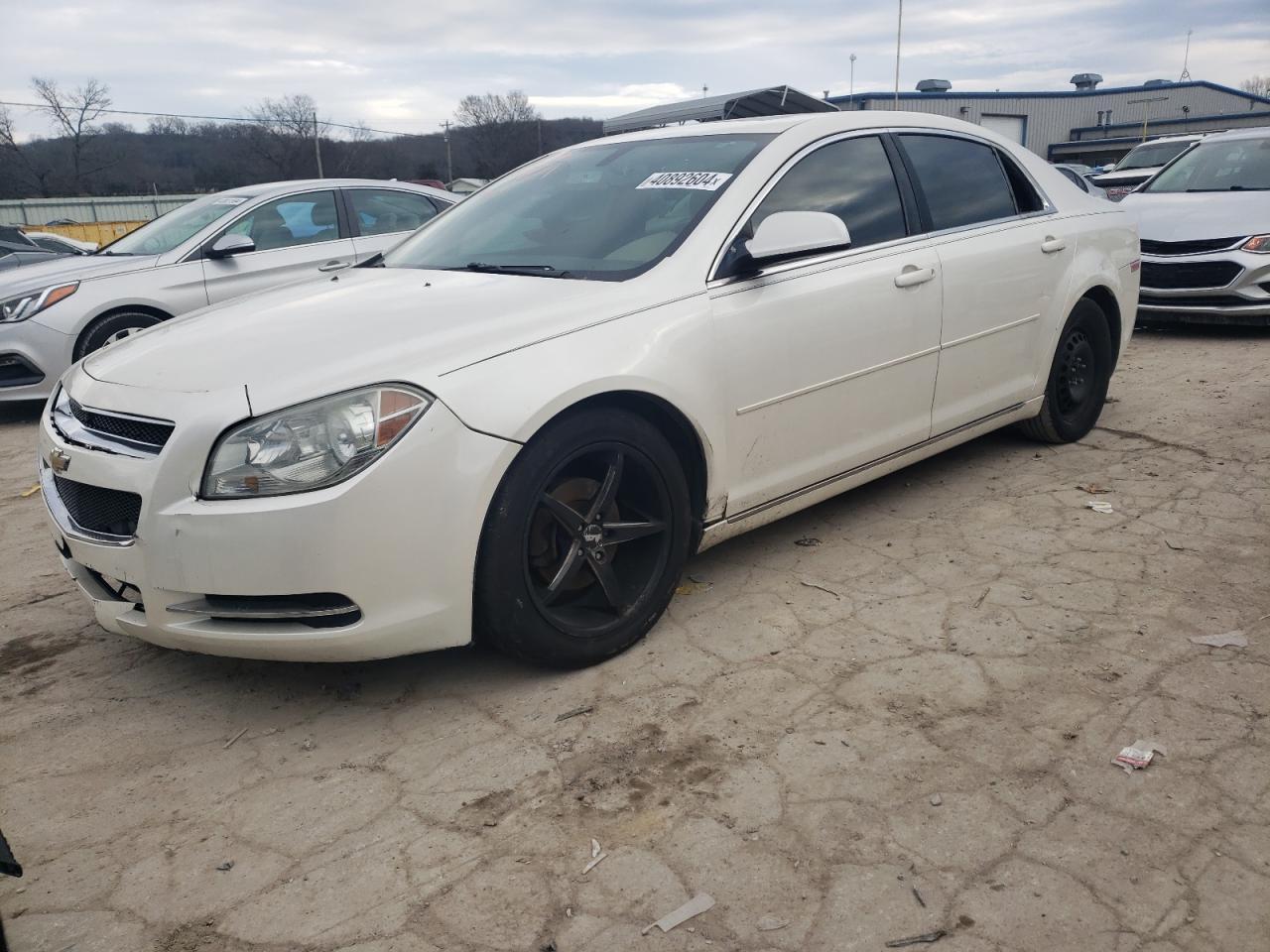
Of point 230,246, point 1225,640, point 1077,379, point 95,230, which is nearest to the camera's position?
point 1225,640

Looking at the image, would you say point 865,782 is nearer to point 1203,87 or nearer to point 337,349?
point 337,349

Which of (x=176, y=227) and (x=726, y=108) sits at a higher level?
(x=726, y=108)

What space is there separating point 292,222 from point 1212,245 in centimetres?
701

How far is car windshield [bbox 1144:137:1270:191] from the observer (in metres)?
8.41

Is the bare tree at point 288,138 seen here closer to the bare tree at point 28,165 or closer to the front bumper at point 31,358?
the bare tree at point 28,165

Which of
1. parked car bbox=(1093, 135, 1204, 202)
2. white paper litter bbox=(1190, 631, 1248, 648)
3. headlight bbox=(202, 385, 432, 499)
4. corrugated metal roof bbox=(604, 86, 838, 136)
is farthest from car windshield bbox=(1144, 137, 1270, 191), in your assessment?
headlight bbox=(202, 385, 432, 499)

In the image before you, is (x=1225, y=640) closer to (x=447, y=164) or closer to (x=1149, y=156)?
(x=1149, y=156)

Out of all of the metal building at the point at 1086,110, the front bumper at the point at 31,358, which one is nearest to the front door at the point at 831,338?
the front bumper at the point at 31,358

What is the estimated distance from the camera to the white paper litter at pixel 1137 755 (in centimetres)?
245

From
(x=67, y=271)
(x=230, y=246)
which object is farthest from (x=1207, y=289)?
(x=67, y=271)

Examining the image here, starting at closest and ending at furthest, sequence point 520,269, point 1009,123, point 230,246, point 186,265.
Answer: point 520,269
point 230,246
point 186,265
point 1009,123

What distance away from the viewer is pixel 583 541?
295cm

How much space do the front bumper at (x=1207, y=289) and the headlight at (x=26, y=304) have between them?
8123 millimetres

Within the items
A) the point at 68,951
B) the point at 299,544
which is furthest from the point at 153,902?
the point at 299,544
